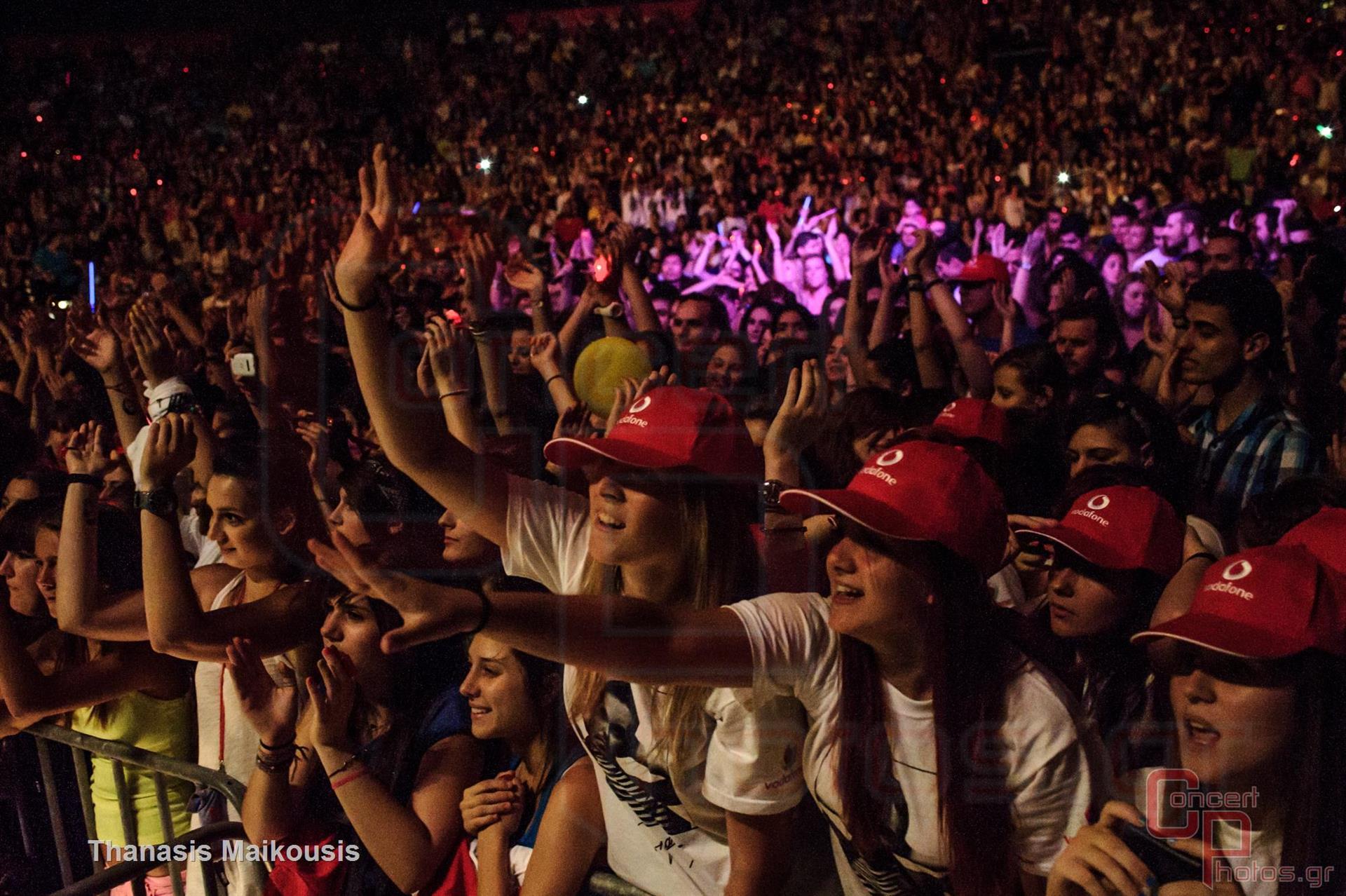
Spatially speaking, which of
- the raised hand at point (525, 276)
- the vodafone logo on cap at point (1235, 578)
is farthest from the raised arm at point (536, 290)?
the vodafone logo on cap at point (1235, 578)

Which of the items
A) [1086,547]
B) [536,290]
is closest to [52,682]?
[1086,547]

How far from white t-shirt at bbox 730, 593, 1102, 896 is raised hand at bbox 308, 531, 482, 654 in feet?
1.47

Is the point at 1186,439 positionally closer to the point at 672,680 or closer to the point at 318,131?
the point at 672,680

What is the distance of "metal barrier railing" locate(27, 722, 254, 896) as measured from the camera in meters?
2.44

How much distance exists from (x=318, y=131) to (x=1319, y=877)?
725 inches

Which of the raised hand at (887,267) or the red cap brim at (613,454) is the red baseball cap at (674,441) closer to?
the red cap brim at (613,454)

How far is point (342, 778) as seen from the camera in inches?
88.7

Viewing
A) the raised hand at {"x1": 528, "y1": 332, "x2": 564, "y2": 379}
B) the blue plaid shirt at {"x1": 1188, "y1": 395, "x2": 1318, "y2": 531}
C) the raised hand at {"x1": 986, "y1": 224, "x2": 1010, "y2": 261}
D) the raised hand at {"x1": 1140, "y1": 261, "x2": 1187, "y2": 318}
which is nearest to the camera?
the blue plaid shirt at {"x1": 1188, "y1": 395, "x2": 1318, "y2": 531}

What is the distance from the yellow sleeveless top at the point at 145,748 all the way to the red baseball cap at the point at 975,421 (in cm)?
186

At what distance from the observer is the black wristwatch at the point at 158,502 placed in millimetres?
2492

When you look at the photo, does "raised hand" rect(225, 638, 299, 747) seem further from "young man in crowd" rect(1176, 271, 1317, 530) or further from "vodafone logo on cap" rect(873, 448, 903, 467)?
"young man in crowd" rect(1176, 271, 1317, 530)

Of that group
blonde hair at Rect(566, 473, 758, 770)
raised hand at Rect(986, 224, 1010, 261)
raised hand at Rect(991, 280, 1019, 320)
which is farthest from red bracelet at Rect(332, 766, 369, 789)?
raised hand at Rect(986, 224, 1010, 261)

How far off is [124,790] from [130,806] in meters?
0.12

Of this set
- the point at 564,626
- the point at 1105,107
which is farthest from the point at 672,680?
the point at 1105,107
